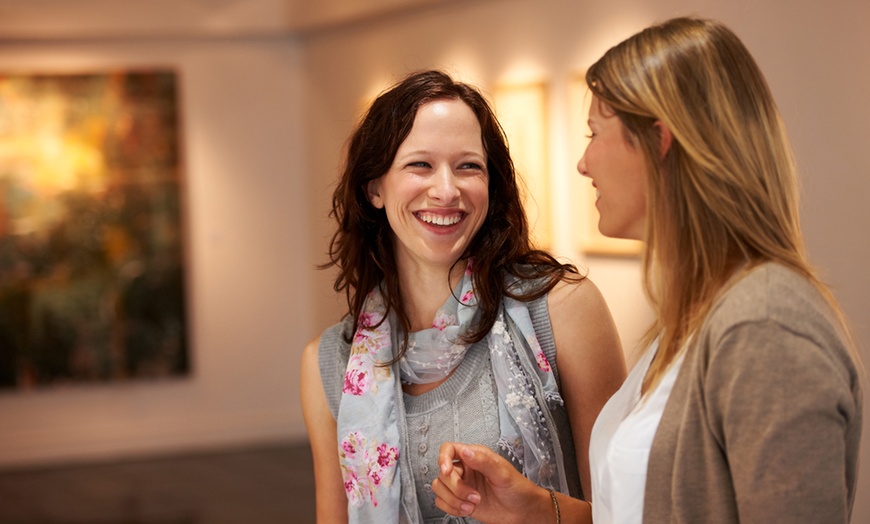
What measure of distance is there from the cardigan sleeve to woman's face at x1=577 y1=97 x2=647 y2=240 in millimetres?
322

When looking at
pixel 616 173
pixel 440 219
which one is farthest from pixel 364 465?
pixel 616 173

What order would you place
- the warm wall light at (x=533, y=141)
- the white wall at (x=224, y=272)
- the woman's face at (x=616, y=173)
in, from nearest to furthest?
the woman's face at (x=616, y=173) < the warm wall light at (x=533, y=141) < the white wall at (x=224, y=272)

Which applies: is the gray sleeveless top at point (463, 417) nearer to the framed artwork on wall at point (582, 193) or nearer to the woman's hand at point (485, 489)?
the woman's hand at point (485, 489)

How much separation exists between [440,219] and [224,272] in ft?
20.2

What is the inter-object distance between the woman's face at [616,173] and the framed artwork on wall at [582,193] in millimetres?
3673

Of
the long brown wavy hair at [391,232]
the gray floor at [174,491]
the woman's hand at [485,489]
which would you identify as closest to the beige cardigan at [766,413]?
the woman's hand at [485,489]

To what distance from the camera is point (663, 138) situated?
1.45 meters

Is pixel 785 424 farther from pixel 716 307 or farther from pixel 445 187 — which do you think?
pixel 445 187

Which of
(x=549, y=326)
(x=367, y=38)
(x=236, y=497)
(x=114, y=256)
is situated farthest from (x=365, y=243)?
(x=114, y=256)

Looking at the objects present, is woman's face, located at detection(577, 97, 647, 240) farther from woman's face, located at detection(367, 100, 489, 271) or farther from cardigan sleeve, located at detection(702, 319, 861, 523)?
woman's face, located at detection(367, 100, 489, 271)

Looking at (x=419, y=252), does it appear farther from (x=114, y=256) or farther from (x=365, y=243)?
(x=114, y=256)

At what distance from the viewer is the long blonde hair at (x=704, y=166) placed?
1.39m

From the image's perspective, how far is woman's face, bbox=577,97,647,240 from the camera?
5.03 ft

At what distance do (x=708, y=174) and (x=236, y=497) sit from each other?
5.60 metres
